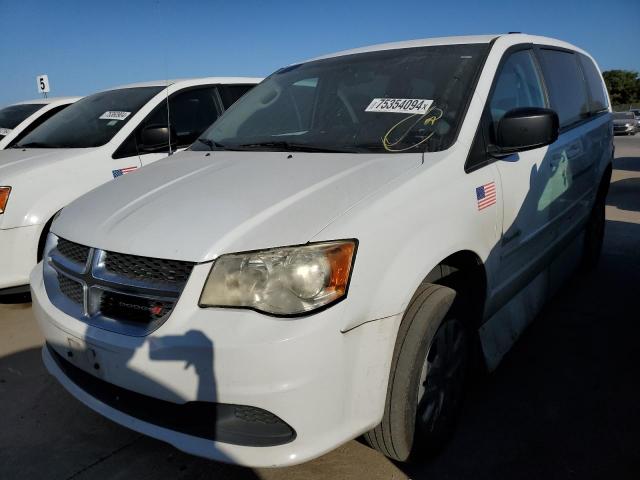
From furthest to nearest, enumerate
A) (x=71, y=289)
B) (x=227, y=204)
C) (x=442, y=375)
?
1. (x=442, y=375)
2. (x=71, y=289)
3. (x=227, y=204)

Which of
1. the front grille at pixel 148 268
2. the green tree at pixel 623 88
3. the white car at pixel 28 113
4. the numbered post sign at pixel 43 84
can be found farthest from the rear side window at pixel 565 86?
the green tree at pixel 623 88

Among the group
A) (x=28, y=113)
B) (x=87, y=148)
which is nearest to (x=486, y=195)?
(x=87, y=148)

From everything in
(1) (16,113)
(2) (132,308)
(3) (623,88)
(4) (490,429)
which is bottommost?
(3) (623,88)

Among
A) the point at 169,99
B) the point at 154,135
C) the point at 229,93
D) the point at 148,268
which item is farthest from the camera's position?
the point at 229,93

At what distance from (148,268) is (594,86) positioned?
3.83 metres

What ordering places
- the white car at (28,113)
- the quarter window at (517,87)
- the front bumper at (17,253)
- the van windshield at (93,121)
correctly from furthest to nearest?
the white car at (28,113)
the van windshield at (93,121)
the front bumper at (17,253)
the quarter window at (517,87)

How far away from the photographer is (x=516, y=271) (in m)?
2.65

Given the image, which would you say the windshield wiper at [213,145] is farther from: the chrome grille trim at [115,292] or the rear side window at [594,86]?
the rear side window at [594,86]

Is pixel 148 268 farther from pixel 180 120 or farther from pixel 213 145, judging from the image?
pixel 180 120

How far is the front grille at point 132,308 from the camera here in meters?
1.72

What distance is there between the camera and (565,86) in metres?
3.40

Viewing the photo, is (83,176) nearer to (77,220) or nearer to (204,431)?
(77,220)

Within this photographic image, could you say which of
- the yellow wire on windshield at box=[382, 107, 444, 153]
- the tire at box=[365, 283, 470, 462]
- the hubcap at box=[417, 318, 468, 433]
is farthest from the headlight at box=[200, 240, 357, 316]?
the yellow wire on windshield at box=[382, 107, 444, 153]

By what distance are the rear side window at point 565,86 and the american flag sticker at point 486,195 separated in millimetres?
1158
